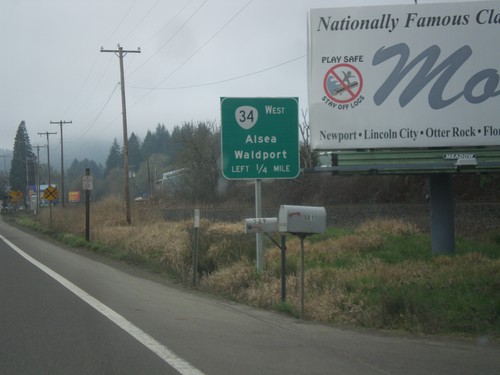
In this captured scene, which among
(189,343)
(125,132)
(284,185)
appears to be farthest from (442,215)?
(284,185)

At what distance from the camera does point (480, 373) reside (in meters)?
6.72

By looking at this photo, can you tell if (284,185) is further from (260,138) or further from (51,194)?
(260,138)

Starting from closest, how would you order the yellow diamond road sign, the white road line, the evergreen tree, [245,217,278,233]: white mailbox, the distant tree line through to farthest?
the white road line, [245,217,278,233]: white mailbox, the distant tree line, the yellow diamond road sign, the evergreen tree

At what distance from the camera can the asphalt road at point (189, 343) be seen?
688cm

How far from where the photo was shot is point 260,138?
13.1m

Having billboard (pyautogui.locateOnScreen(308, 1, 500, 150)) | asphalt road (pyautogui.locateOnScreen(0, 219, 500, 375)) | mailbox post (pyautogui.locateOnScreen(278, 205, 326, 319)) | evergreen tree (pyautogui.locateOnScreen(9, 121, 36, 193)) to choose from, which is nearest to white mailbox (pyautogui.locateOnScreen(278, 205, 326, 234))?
mailbox post (pyautogui.locateOnScreen(278, 205, 326, 319))

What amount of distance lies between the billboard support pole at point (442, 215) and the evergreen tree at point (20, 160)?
105047 millimetres

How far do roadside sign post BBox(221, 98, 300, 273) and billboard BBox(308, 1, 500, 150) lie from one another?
2959 mm

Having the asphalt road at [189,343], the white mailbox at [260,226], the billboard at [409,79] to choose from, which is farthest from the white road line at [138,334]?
the billboard at [409,79]

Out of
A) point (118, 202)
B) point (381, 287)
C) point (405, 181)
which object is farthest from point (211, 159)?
point (381, 287)

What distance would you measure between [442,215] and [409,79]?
370cm

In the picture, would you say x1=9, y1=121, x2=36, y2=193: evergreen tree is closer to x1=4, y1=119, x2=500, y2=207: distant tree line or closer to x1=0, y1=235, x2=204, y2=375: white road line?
x1=4, y1=119, x2=500, y2=207: distant tree line

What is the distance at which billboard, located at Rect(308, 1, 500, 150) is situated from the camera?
16.0m

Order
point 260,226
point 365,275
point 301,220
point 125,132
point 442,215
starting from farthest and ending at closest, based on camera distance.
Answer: point 125,132, point 442,215, point 365,275, point 260,226, point 301,220
